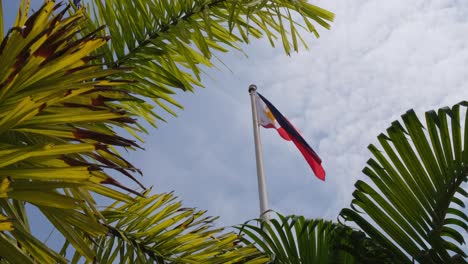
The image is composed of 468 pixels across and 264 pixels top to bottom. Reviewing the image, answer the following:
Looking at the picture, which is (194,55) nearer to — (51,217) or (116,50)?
(116,50)

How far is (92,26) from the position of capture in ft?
8.18

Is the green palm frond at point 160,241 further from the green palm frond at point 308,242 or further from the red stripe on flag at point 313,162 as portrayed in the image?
the red stripe on flag at point 313,162

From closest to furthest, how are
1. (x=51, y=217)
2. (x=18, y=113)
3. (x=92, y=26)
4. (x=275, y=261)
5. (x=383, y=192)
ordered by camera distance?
(x=18, y=113) < (x=51, y=217) < (x=383, y=192) < (x=275, y=261) < (x=92, y=26)

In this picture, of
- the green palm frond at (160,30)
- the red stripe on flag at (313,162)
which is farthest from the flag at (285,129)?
the green palm frond at (160,30)

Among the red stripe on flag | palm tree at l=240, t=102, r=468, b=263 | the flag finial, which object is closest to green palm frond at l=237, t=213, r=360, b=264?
palm tree at l=240, t=102, r=468, b=263

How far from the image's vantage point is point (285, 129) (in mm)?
9703

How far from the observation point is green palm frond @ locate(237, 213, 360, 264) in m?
1.98

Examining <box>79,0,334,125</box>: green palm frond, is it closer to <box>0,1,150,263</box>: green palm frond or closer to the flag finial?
<box>0,1,150,263</box>: green palm frond

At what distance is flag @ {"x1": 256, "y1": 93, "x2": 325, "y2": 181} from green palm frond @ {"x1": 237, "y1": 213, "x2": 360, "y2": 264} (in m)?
7.31

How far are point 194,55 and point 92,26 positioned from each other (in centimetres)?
43

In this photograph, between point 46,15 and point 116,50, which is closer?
point 46,15

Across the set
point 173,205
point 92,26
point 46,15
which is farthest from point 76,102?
point 92,26

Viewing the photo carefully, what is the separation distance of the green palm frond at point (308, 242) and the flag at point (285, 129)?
7.31 m

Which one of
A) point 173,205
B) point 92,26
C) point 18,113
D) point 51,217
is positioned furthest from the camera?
point 92,26
